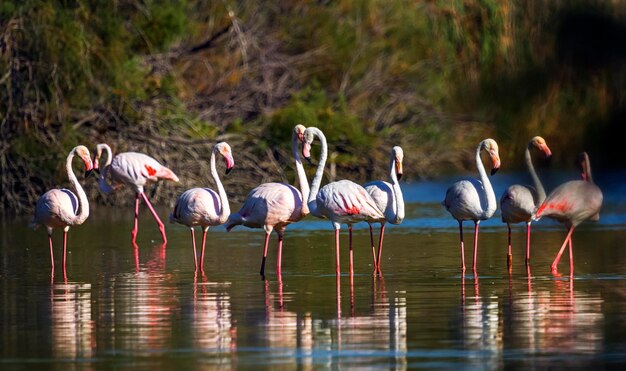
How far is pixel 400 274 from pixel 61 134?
36.0 feet

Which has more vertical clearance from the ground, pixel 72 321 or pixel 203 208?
pixel 203 208

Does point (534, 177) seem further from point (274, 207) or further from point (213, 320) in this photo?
point (274, 207)

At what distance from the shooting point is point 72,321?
823 cm

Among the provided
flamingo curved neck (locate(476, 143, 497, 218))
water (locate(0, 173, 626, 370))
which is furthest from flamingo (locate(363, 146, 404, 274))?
flamingo curved neck (locate(476, 143, 497, 218))

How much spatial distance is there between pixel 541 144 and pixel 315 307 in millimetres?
5344

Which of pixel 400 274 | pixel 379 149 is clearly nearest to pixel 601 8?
pixel 400 274

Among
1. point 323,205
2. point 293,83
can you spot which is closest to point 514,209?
point 323,205

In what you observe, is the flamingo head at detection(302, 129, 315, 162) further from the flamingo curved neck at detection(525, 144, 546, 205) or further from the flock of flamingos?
the flamingo curved neck at detection(525, 144, 546, 205)

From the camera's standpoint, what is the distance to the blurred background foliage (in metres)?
3.15

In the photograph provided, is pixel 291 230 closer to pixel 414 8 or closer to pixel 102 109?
pixel 102 109

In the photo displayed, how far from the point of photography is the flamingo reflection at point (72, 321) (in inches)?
274

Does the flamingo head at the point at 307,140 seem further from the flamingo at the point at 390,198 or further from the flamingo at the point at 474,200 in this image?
the flamingo at the point at 474,200

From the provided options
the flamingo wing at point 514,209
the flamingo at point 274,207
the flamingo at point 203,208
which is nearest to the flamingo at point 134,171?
the flamingo at point 203,208

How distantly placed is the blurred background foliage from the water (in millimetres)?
298
